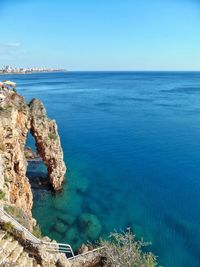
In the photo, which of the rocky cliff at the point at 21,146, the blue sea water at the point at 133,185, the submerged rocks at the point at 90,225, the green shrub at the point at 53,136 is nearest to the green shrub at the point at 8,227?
the rocky cliff at the point at 21,146

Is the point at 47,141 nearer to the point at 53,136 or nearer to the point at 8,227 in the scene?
the point at 53,136

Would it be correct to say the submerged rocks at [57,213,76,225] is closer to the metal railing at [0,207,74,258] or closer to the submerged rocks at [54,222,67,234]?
the submerged rocks at [54,222,67,234]

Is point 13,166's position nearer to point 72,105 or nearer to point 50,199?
point 50,199

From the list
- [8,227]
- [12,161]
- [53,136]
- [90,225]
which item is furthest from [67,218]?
[8,227]

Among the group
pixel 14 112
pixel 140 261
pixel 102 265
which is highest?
pixel 14 112

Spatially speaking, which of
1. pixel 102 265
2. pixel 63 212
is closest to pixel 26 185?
pixel 63 212

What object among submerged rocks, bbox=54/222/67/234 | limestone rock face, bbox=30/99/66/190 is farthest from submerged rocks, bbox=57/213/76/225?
limestone rock face, bbox=30/99/66/190

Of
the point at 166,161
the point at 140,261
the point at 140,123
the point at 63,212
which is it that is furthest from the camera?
the point at 140,123
